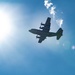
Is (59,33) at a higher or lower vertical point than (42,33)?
higher

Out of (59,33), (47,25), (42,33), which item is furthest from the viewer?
(42,33)

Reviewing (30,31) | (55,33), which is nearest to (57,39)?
(55,33)

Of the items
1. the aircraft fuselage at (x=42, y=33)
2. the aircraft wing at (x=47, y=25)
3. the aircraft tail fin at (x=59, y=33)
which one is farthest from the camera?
the aircraft tail fin at (x=59, y=33)

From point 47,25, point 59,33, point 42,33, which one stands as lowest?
point 42,33

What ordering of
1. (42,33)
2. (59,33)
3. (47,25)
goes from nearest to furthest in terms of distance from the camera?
(47,25) → (59,33) → (42,33)

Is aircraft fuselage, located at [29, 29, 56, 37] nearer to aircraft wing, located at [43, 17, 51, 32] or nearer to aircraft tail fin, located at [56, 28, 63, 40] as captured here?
aircraft wing, located at [43, 17, 51, 32]

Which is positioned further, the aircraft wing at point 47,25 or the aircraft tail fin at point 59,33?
the aircraft tail fin at point 59,33

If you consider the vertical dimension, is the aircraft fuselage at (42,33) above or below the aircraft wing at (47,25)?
below

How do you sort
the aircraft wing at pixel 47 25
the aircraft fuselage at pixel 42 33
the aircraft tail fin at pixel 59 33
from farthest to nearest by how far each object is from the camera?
the aircraft tail fin at pixel 59 33, the aircraft fuselage at pixel 42 33, the aircraft wing at pixel 47 25

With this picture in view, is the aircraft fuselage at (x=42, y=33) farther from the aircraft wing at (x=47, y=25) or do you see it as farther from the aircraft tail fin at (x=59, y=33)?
the aircraft tail fin at (x=59, y=33)

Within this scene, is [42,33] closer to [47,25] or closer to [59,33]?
[47,25]

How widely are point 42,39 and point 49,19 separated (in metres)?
11.2

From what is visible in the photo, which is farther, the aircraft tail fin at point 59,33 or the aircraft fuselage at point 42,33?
the aircraft tail fin at point 59,33

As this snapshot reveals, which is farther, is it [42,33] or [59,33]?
[42,33]
